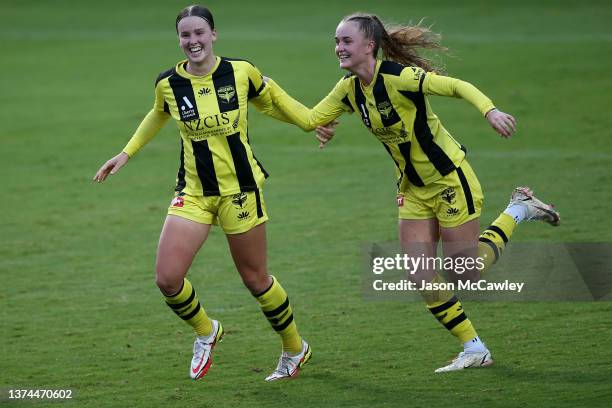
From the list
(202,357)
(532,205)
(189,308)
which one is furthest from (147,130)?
(532,205)

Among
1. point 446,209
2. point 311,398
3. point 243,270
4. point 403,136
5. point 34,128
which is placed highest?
point 403,136

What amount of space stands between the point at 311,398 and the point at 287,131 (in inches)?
464

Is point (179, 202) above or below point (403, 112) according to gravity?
below

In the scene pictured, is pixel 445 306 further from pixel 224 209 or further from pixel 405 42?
pixel 405 42

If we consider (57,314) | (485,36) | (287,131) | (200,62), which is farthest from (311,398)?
(485,36)

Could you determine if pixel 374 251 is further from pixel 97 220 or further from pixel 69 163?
pixel 69 163

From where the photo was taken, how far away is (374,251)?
1081cm

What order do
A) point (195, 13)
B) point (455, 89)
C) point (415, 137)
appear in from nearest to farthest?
point (455, 89), point (195, 13), point (415, 137)

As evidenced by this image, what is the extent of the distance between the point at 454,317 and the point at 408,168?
1.10 meters

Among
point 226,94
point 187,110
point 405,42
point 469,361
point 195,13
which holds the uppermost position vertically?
point 195,13

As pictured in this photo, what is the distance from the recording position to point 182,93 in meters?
7.18

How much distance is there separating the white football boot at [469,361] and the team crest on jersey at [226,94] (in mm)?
2366

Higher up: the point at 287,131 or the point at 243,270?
the point at 243,270

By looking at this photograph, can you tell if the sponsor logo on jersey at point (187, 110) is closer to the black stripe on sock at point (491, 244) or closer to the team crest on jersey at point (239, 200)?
the team crest on jersey at point (239, 200)
